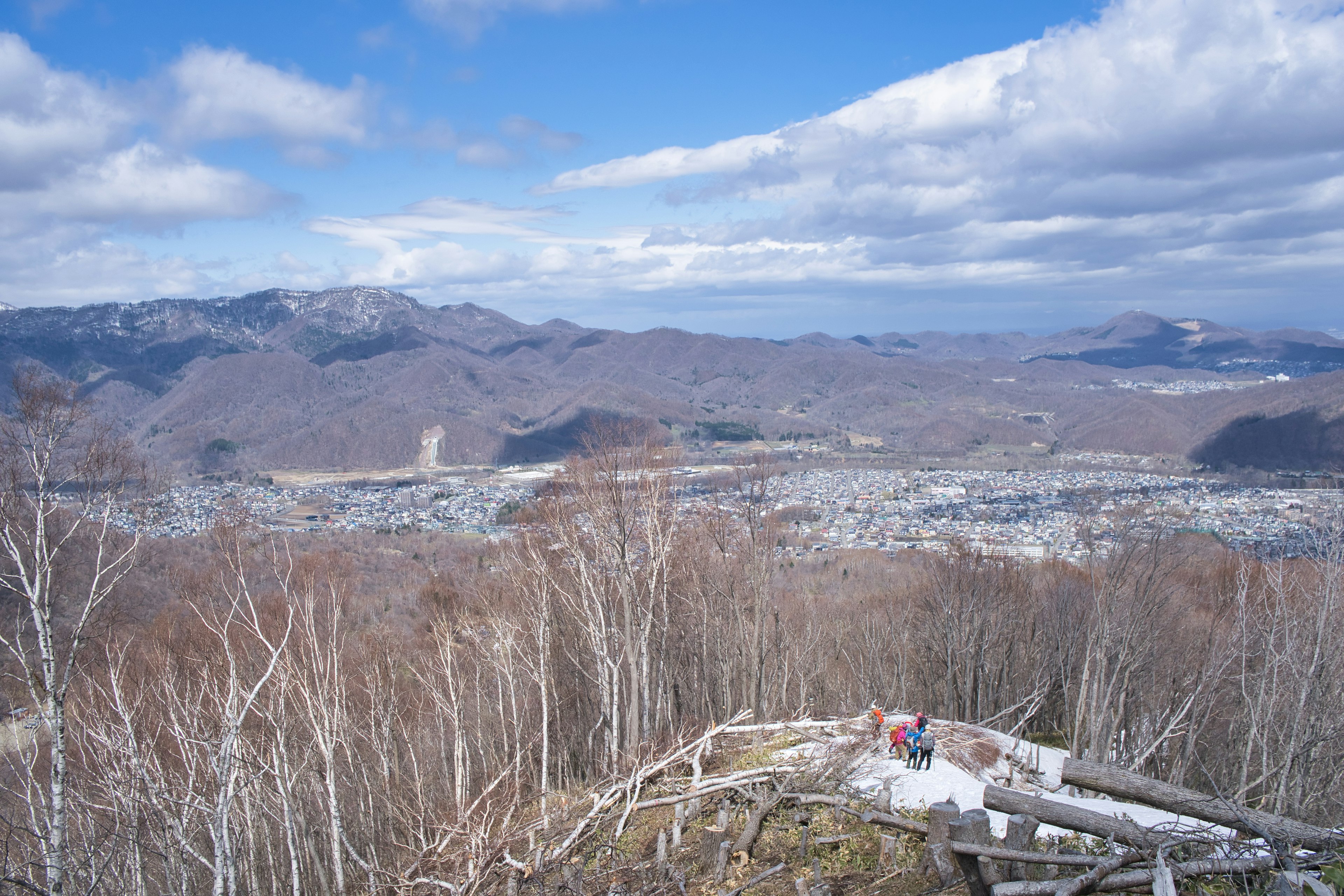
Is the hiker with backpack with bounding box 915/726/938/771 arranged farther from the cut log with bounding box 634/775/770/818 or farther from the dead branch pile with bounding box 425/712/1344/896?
the cut log with bounding box 634/775/770/818

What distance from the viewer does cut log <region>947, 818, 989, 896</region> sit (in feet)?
20.3

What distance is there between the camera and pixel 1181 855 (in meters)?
6.04

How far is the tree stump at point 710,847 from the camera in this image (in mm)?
9648

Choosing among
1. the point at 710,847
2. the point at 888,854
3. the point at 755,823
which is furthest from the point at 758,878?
the point at 888,854

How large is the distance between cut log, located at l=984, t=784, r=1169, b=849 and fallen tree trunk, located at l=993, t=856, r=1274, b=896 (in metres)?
0.36


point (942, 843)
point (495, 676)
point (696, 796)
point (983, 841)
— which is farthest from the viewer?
point (495, 676)

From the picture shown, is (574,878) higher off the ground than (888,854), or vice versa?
(888,854)

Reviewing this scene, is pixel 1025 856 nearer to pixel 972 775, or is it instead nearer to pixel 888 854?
pixel 888 854

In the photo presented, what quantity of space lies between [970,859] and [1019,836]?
46 centimetres

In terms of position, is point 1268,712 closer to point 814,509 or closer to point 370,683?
point 370,683

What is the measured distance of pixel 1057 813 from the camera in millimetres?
6129

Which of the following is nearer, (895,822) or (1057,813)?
(1057,813)

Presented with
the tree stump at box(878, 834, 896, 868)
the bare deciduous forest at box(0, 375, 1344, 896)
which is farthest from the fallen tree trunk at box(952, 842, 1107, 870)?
the bare deciduous forest at box(0, 375, 1344, 896)

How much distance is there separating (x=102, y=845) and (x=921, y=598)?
29.4 m
